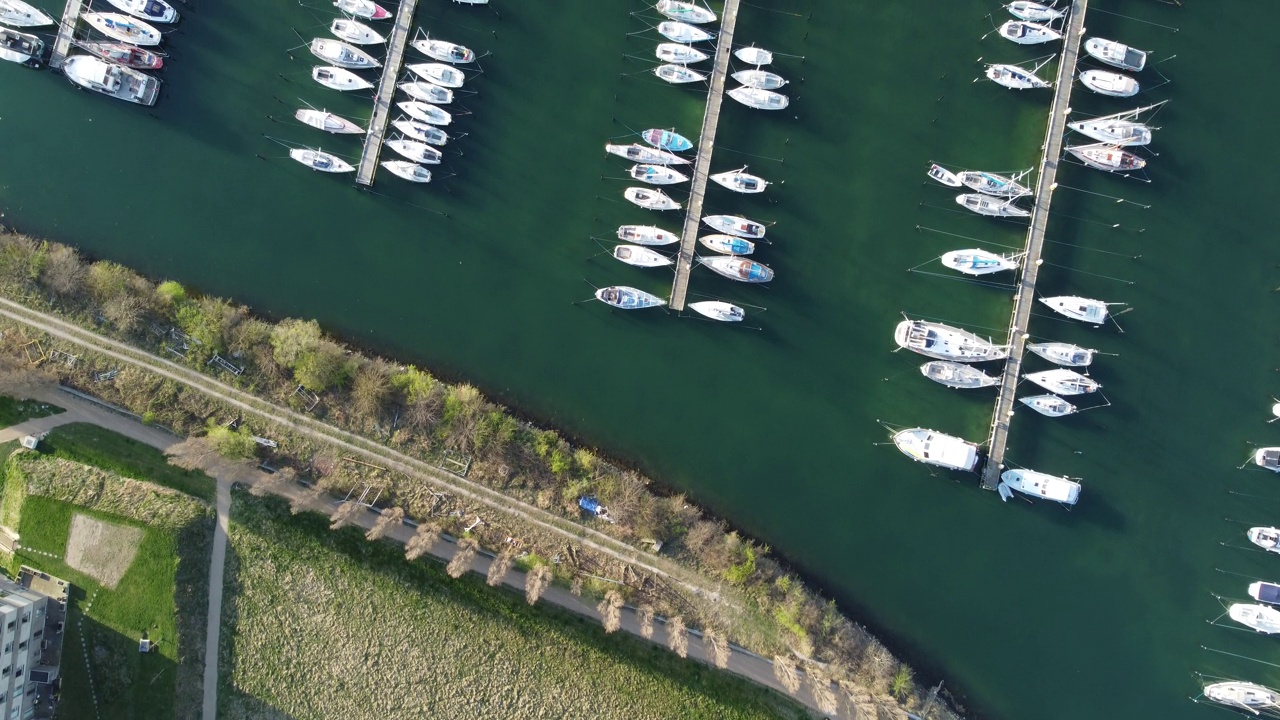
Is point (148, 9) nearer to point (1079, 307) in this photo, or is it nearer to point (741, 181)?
point (741, 181)

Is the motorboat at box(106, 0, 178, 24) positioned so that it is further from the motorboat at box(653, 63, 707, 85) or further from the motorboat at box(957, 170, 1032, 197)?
the motorboat at box(957, 170, 1032, 197)

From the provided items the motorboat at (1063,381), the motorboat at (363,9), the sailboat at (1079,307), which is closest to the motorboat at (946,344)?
the motorboat at (1063,381)

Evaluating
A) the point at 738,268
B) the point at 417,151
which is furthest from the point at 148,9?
the point at 738,268

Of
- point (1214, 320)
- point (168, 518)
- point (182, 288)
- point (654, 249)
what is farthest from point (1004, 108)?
point (168, 518)

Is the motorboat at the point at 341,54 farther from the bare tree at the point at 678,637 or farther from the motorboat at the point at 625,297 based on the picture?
the bare tree at the point at 678,637

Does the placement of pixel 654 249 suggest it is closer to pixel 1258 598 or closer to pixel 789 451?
pixel 789 451


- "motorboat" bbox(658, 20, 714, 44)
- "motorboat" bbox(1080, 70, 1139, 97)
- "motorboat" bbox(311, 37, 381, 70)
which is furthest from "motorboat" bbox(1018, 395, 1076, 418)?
"motorboat" bbox(311, 37, 381, 70)
